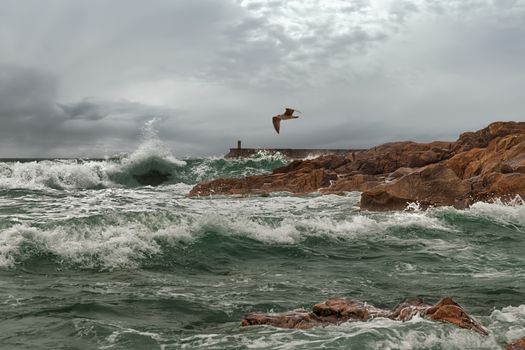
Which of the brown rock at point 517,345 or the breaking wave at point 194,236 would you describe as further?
the breaking wave at point 194,236

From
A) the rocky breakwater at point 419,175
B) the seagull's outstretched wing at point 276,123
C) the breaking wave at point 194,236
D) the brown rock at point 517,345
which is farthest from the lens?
the rocky breakwater at point 419,175

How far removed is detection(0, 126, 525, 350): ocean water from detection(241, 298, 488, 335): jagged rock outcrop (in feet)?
0.59

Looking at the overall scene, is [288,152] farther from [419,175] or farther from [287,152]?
[419,175]

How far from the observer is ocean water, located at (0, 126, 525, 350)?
536 cm

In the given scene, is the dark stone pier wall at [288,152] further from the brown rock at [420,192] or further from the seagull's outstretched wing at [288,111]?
the seagull's outstretched wing at [288,111]

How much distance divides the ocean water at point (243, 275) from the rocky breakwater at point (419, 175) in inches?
42.5

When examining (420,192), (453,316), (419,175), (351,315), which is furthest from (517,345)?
(419,175)

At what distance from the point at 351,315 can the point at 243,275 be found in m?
3.38

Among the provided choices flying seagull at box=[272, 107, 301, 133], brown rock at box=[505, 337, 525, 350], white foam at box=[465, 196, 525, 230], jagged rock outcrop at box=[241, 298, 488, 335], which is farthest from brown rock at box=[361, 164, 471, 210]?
brown rock at box=[505, 337, 525, 350]

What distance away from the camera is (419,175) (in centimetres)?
1734

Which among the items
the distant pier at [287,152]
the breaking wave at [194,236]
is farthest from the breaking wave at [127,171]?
the breaking wave at [194,236]

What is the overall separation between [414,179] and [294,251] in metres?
7.55

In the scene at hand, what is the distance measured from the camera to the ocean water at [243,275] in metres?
5.36

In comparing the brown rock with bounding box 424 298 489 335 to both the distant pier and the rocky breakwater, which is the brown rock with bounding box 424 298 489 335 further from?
the distant pier
